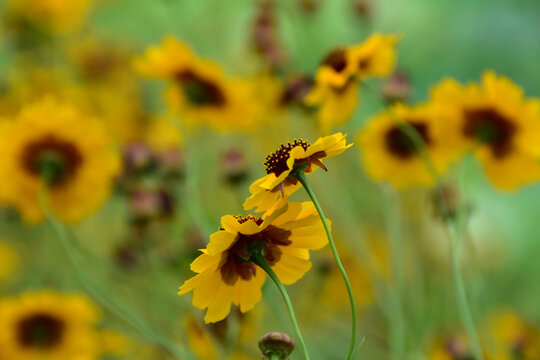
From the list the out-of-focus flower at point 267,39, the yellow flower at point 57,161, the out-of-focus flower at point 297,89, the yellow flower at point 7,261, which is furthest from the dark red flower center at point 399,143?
the yellow flower at point 7,261

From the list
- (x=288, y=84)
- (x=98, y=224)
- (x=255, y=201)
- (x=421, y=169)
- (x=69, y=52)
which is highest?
(x=69, y=52)

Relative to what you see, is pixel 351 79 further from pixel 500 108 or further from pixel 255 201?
pixel 255 201

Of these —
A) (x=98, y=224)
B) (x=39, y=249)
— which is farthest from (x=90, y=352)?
(x=98, y=224)

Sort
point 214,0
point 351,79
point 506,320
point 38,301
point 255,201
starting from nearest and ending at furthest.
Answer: point 255,201 < point 351,79 < point 38,301 < point 506,320 < point 214,0

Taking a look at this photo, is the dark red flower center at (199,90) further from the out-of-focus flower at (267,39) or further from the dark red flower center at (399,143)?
the dark red flower center at (399,143)

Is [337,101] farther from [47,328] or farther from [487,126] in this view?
[47,328]

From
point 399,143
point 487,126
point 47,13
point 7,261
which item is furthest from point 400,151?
point 47,13

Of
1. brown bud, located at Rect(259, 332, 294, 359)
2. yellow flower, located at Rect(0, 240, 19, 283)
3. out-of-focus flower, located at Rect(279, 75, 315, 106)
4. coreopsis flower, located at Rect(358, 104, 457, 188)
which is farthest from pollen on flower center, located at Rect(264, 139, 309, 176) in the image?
yellow flower, located at Rect(0, 240, 19, 283)
